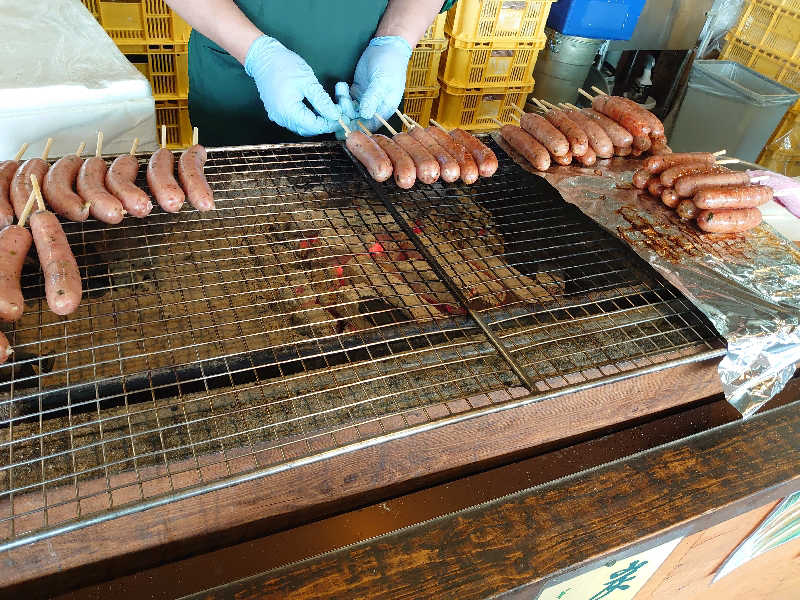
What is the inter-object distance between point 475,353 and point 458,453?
368mm

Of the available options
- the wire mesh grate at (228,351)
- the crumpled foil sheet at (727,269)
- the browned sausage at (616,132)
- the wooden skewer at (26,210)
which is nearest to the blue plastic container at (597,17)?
the browned sausage at (616,132)

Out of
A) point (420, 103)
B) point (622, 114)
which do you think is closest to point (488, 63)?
point (420, 103)

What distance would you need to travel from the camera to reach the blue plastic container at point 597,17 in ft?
20.4

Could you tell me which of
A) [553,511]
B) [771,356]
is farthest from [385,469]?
[771,356]

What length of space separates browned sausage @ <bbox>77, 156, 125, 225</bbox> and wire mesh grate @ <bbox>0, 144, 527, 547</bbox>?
107 mm

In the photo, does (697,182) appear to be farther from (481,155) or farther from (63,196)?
(63,196)

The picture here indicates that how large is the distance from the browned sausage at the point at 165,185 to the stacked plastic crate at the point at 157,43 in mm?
2233

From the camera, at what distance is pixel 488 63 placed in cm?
581

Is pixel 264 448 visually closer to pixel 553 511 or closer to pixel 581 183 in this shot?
pixel 553 511

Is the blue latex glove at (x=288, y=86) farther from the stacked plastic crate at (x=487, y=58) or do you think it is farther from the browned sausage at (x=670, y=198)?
the stacked plastic crate at (x=487, y=58)

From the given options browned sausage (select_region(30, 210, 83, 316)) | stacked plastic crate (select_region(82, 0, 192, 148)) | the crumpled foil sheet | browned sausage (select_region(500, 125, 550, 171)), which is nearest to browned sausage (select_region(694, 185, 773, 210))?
the crumpled foil sheet

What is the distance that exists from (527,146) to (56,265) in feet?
8.30

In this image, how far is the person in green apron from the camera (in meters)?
3.05

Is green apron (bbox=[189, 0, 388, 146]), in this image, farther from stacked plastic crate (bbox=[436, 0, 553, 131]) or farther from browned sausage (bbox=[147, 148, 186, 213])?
stacked plastic crate (bbox=[436, 0, 553, 131])
